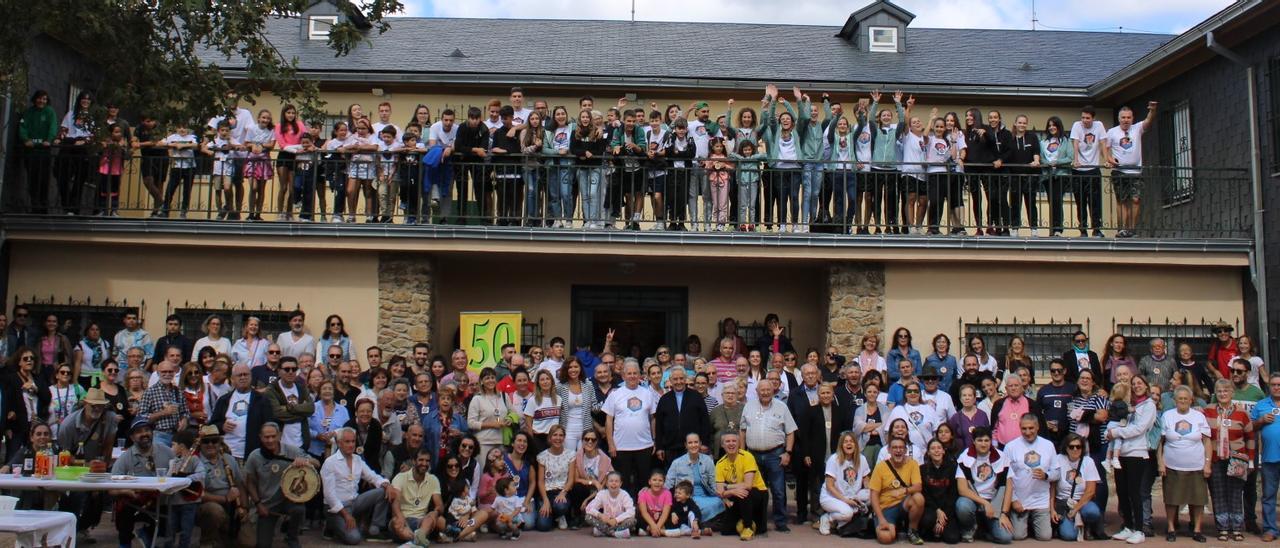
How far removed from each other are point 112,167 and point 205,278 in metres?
1.76

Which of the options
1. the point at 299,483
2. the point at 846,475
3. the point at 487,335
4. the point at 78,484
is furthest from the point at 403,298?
the point at 846,475

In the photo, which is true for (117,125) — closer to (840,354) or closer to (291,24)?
(291,24)

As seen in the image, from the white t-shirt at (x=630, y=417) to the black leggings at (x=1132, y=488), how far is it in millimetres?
4533

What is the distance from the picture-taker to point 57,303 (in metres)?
14.4

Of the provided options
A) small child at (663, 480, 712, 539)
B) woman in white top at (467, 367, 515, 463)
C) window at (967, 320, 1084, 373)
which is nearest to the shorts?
window at (967, 320, 1084, 373)

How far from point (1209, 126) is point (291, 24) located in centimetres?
1496

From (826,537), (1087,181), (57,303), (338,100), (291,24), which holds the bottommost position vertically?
(826,537)

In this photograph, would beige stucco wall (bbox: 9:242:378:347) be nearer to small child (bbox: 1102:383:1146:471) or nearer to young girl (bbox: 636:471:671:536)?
young girl (bbox: 636:471:671:536)

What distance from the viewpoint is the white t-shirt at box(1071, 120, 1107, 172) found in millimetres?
14633

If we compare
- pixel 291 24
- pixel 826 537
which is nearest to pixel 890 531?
pixel 826 537

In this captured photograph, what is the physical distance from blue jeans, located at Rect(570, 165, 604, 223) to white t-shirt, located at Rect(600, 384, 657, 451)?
3.44 m

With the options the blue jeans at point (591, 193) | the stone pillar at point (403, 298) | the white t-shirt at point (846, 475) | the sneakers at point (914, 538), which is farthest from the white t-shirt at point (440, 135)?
the sneakers at point (914, 538)

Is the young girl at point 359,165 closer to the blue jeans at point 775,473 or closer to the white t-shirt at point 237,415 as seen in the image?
the white t-shirt at point 237,415

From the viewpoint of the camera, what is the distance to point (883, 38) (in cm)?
1948
